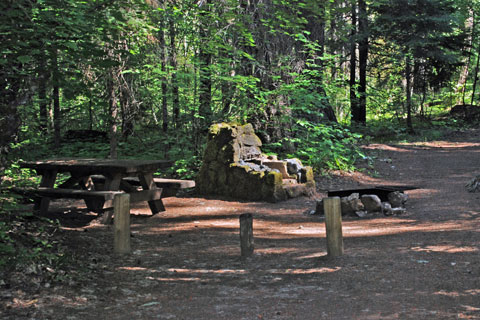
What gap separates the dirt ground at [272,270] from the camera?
14.5ft

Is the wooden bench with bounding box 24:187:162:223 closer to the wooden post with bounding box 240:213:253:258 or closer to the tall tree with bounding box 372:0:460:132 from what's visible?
the wooden post with bounding box 240:213:253:258

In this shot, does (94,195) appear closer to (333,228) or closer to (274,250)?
(274,250)

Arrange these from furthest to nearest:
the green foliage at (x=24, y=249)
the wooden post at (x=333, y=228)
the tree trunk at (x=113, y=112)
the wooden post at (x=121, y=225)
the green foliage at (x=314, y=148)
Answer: the tree trunk at (x=113, y=112) < the green foliage at (x=314, y=148) < the wooden post at (x=121, y=225) < the wooden post at (x=333, y=228) < the green foliage at (x=24, y=249)

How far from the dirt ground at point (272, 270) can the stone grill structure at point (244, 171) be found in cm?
98

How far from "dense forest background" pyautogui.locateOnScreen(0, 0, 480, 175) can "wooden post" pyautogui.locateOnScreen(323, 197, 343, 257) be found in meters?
3.07

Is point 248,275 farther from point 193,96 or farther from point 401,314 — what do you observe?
point 193,96

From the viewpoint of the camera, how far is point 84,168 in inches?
327

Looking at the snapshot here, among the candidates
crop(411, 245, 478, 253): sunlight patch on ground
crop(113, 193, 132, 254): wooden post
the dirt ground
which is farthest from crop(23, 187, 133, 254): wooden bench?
crop(411, 245, 478, 253): sunlight patch on ground

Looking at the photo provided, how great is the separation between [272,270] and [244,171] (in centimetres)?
556

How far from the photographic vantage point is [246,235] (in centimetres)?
646

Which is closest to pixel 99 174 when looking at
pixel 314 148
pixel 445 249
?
pixel 445 249

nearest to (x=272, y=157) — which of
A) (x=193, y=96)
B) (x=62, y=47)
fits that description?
(x=193, y=96)

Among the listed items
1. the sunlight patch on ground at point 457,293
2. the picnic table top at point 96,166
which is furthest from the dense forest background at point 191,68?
the sunlight patch on ground at point 457,293

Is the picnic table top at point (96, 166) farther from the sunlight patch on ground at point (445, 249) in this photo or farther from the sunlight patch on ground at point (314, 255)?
the sunlight patch on ground at point (445, 249)
